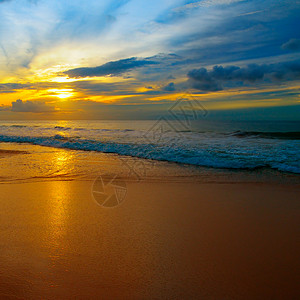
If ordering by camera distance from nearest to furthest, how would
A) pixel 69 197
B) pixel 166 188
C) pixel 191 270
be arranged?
pixel 191 270 < pixel 69 197 < pixel 166 188

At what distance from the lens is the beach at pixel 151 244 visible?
2465 millimetres

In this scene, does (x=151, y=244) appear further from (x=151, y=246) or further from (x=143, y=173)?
(x=143, y=173)

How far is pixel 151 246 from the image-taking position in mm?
3213

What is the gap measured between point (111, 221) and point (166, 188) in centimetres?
212

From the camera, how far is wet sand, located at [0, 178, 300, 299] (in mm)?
2459

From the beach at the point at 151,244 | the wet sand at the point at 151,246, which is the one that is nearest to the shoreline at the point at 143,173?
the beach at the point at 151,244

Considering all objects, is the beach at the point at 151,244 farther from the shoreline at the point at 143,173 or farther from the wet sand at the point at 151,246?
the shoreline at the point at 143,173

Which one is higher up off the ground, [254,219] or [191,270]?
[191,270]

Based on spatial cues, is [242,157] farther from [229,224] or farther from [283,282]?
[283,282]

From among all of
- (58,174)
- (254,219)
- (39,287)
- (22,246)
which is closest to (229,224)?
(254,219)

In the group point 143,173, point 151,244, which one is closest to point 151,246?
point 151,244

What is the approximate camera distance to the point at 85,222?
395 centimetres

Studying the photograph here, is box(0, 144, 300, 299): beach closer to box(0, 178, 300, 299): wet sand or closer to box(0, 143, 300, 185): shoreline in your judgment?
box(0, 178, 300, 299): wet sand

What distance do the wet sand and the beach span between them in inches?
0.4
